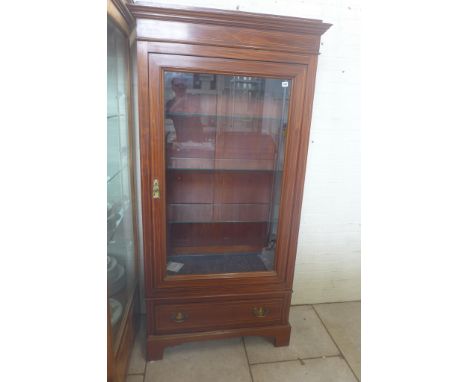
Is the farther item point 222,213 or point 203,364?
point 222,213

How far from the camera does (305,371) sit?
149 cm

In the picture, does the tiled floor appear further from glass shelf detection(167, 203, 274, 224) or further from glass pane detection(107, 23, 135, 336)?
glass shelf detection(167, 203, 274, 224)

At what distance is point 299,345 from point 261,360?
259mm

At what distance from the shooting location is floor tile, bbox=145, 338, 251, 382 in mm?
1411

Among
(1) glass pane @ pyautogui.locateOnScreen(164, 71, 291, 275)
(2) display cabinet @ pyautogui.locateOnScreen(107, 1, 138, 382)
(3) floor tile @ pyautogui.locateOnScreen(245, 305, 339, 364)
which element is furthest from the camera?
(3) floor tile @ pyautogui.locateOnScreen(245, 305, 339, 364)

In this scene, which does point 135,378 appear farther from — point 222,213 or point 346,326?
point 346,326

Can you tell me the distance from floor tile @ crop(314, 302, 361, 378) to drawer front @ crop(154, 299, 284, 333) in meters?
0.46

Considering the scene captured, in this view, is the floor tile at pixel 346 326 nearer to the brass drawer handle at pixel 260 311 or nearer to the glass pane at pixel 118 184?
the brass drawer handle at pixel 260 311

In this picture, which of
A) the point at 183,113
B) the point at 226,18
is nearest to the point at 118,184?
the point at 183,113

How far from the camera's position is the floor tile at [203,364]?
141cm

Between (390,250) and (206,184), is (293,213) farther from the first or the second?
(390,250)

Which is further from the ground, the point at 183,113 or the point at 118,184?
the point at 183,113

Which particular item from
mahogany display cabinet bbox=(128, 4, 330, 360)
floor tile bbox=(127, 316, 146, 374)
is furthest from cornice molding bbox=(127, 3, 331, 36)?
floor tile bbox=(127, 316, 146, 374)

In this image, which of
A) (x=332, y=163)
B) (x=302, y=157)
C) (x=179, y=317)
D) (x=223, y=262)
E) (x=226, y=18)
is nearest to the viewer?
(x=226, y=18)
